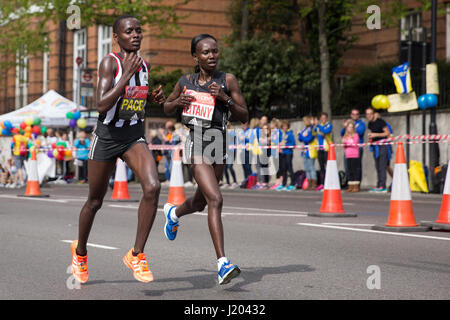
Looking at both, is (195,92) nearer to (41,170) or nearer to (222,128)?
(222,128)

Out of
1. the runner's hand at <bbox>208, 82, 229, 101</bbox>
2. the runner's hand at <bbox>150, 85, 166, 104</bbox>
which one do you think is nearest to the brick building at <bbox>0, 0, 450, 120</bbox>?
the runner's hand at <bbox>208, 82, 229, 101</bbox>

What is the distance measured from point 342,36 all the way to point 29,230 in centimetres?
2059

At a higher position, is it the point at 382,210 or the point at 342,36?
the point at 342,36

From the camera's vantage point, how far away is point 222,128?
6520 millimetres

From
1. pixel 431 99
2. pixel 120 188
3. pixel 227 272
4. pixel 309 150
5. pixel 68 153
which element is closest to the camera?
pixel 227 272

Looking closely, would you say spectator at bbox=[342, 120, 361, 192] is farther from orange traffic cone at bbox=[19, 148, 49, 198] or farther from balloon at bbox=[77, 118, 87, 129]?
balloon at bbox=[77, 118, 87, 129]

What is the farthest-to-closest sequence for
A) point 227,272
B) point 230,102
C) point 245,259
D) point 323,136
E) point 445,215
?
point 323,136 → point 445,215 → point 245,259 → point 230,102 → point 227,272

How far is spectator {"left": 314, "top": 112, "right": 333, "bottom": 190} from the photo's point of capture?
1981 cm

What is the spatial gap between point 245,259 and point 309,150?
13056mm

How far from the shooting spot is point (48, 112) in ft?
96.2

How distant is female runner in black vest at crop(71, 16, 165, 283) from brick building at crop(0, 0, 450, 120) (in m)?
18.8

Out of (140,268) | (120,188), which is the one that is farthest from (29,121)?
(140,268)

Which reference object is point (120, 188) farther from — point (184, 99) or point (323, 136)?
point (184, 99)
